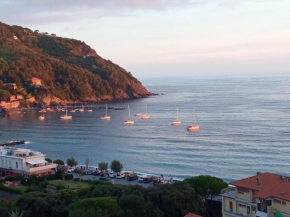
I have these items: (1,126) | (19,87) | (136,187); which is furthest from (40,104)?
(136,187)

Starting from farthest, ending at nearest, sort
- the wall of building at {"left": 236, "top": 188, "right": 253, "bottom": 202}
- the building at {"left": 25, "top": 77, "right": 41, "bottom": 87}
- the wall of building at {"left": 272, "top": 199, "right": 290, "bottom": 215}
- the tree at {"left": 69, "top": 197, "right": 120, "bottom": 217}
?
1. the building at {"left": 25, "top": 77, "right": 41, "bottom": 87}
2. the tree at {"left": 69, "top": 197, "right": 120, "bottom": 217}
3. the wall of building at {"left": 236, "top": 188, "right": 253, "bottom": 202}
4. the wall of building at {"left": 272, "top": 199, "right": 290, "bottom": 215}

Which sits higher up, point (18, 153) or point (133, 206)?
point (18, 153)

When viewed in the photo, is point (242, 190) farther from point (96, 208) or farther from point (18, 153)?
point (18, 153)

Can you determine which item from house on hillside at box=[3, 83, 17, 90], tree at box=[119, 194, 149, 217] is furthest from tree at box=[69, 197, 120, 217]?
house on hillside at box=[3, 83, 17, 90]

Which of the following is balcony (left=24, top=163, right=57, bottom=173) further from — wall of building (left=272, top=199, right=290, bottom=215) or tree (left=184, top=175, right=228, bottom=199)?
wall of building (left=272, top=199, right=290, bottom=215)

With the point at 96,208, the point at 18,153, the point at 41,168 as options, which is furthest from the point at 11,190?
the point at 96,208

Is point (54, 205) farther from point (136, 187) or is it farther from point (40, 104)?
point (40, 104)
